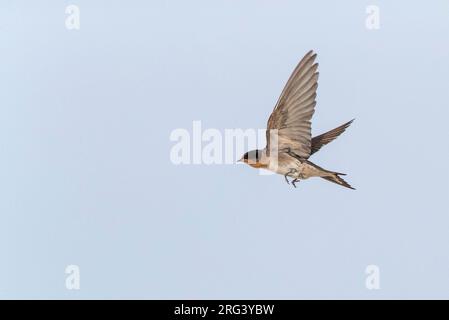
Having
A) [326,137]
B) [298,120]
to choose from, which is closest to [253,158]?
[298,120]

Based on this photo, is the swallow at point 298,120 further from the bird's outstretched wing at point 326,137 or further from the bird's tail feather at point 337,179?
the bird's outstretched wing at point 326,137

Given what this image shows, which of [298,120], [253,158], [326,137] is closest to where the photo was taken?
[253,158]

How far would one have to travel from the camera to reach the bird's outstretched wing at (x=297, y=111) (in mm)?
6270

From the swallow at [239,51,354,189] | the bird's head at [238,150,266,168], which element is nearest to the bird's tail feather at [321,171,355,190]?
the swallow at [239,51,354,189]

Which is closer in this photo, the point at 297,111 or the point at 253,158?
the point at 253,158

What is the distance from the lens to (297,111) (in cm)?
628

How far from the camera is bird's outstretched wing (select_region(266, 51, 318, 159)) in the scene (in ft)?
20.6

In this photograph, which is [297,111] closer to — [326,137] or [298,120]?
[298,120]

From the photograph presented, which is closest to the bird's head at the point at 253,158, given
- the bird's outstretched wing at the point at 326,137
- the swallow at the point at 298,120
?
the swallow at the point at 298,120

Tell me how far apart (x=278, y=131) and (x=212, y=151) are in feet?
1.52
